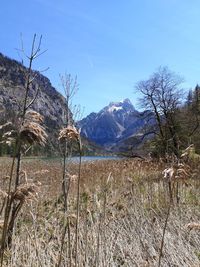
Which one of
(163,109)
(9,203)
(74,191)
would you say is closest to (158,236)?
(9,203)

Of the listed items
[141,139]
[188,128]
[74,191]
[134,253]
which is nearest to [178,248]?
[134,253]

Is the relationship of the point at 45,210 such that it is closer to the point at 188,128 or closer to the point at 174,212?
the point at 174,212

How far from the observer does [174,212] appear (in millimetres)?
5570

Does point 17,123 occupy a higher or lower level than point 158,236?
higher

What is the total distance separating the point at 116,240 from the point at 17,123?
2.75 metres

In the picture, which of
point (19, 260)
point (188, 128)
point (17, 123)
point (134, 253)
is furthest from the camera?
point (188, 128)

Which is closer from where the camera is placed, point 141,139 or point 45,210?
point 45,210

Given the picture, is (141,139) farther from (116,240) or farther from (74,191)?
(116,240)

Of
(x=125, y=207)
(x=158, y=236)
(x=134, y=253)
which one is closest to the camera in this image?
(x=134, y=253)

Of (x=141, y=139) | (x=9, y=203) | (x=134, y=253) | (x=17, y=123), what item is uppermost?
(x=141, y=139)

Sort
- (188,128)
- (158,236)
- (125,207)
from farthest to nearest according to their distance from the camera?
(188,128)
(125,207)
(158,236)

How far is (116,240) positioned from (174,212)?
177 cm

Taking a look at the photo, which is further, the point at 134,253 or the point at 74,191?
the point at 74,191

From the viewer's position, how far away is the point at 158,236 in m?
4.47
